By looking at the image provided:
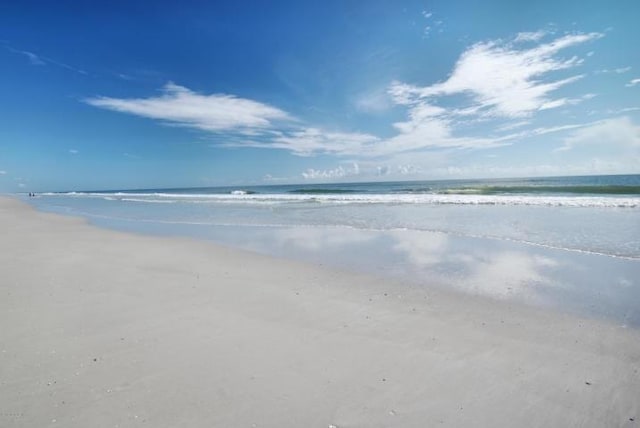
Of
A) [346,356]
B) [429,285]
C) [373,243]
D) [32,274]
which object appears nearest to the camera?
[346,356]

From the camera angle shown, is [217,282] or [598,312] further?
[217,282]

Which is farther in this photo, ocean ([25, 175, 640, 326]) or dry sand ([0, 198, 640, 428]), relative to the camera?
ocean ([25, 175, 640, 326])

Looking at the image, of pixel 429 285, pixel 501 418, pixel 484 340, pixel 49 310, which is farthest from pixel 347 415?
pixel 49 310

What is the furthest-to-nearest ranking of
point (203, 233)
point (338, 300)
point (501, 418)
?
point (203, 233), point (338, 300), point (501, 418)

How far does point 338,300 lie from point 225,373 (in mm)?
2333

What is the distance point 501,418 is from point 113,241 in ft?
37.7

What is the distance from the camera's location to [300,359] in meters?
3.43

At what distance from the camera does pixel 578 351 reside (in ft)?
11.8

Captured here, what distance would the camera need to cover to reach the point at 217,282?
6148 millimetres

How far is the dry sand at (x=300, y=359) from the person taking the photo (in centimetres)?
266

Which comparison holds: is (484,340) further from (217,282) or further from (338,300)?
(217,282)

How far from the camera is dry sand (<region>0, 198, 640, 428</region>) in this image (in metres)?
2.66

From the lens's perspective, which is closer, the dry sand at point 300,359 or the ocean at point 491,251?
the dry sand at point 300,359

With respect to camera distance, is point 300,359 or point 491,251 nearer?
point 300,359
